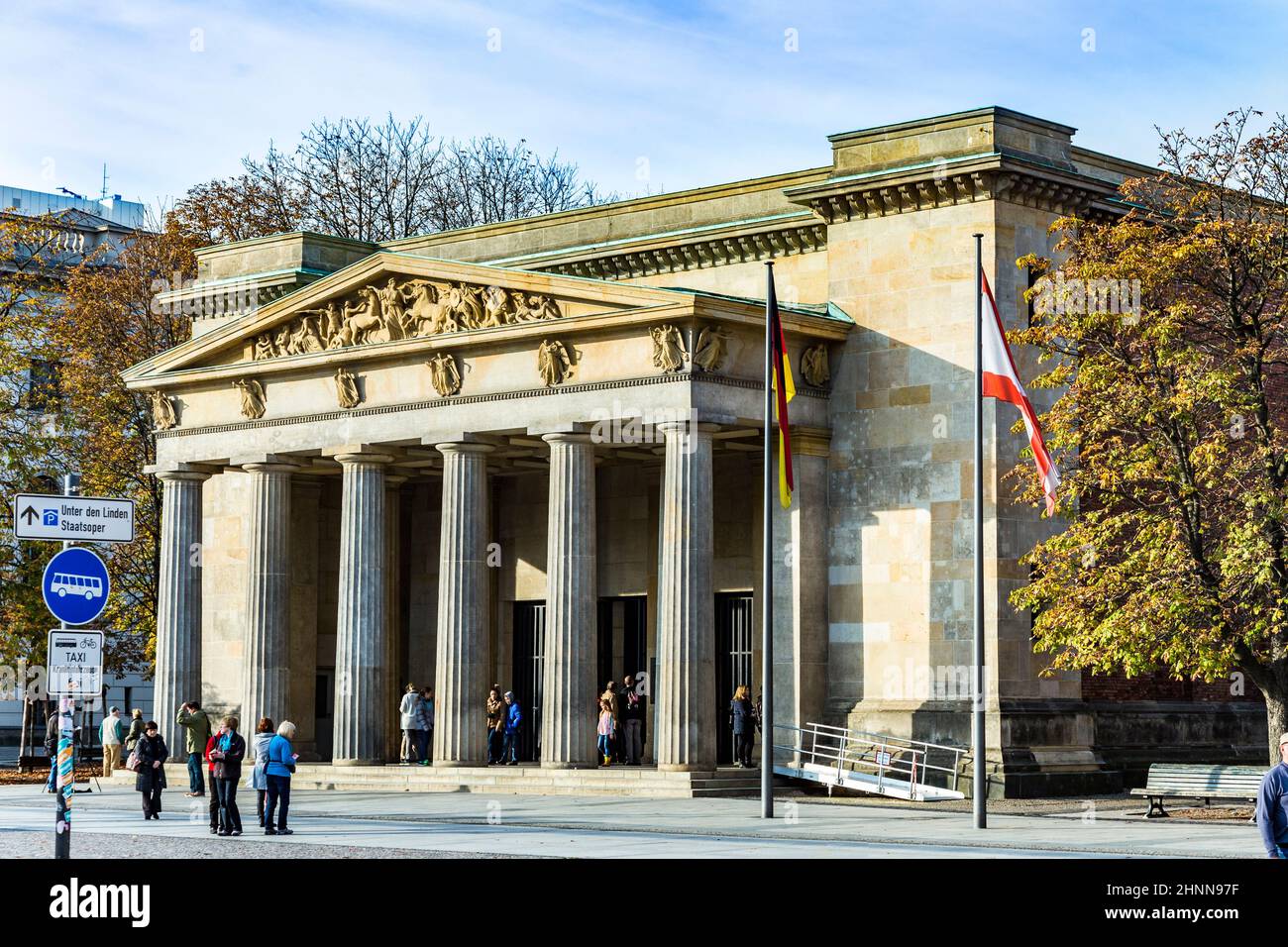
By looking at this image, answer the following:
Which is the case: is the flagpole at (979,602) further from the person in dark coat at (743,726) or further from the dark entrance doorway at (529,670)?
the dark entrance doorway at (529,670)

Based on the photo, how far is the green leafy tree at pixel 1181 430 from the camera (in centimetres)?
3509

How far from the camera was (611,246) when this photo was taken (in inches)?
1953

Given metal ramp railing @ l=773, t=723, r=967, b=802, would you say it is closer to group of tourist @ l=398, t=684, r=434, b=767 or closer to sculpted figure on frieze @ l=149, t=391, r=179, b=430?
group of tourist @ l=398, t=684, r=434, b=767

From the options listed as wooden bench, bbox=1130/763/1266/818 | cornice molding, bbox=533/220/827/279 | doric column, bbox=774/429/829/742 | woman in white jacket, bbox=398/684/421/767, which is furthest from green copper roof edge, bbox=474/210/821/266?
wooden bench, bbox=1130/763/1266/818

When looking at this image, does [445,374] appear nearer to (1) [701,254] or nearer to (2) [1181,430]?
(1) [701,254]

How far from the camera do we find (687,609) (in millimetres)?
40906

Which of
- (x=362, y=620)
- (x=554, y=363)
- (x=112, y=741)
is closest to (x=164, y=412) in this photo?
(x=112, y=741)

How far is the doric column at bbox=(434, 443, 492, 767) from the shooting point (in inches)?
1759

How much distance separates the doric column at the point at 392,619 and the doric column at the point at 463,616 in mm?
3795

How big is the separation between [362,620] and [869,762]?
12.7 metres

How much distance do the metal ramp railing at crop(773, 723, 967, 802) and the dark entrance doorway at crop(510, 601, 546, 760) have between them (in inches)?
397
